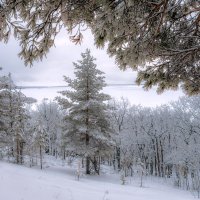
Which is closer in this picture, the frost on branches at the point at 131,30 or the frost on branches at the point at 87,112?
the frost on branches at the point at 131,30

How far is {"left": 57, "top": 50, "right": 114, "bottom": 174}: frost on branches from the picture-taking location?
22109mm

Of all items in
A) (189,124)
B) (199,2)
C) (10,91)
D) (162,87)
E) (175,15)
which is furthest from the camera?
(189,124)

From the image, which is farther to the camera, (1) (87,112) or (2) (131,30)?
(1) (87,112)

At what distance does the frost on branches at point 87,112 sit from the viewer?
72.5 feet

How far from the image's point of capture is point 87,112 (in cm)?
2275

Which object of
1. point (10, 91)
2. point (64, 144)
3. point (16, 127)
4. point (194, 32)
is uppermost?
point (10, 91)

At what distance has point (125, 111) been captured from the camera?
45.0 m

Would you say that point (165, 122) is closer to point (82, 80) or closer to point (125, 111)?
point (125, 111)

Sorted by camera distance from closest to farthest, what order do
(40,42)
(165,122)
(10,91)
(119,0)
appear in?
(119,0) < (40,42) < (10,91) < (165,122)

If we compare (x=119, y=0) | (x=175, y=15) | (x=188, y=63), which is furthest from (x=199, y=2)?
(x=119, y=0)

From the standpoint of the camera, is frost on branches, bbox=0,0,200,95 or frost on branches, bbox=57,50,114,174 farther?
frost on branches, bbox=57,50,114,174

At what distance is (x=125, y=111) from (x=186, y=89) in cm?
3816

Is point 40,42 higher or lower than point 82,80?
lower

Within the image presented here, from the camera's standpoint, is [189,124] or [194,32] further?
[189,124]
